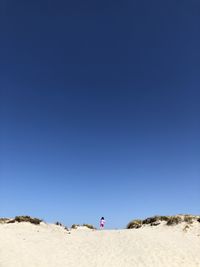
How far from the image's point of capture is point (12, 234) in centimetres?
3108

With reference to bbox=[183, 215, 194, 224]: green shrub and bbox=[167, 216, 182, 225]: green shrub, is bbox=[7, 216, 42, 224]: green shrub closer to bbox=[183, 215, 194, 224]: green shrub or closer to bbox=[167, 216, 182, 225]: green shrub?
bbox=[167, 216, 182, 225]: green shrub

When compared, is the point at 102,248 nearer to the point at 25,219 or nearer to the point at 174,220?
the point at 174,220

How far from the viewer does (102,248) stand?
28.7 m

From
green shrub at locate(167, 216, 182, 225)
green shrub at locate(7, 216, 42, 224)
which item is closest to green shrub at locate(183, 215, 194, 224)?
green shrub at locate(167, 216, 182, 225)

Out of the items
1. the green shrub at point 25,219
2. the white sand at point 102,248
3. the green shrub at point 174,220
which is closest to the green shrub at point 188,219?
the green shrub at point 174,220

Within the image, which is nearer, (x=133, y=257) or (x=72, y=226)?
(x=133, y=257)

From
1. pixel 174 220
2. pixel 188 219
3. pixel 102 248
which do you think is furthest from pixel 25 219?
pixel 188 219

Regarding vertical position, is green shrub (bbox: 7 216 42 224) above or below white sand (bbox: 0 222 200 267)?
above

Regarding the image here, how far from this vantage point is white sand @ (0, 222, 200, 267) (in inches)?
923

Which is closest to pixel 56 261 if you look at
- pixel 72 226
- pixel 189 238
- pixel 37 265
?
pixel 37 265

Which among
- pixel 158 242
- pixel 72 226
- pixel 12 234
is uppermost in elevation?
pixel 72 226

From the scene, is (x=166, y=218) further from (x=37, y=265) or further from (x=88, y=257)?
(x=37, y=265)

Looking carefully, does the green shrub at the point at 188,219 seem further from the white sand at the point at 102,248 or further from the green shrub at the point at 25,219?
the green shrub at the point at 25,219

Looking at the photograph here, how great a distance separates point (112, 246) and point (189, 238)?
265 inches
